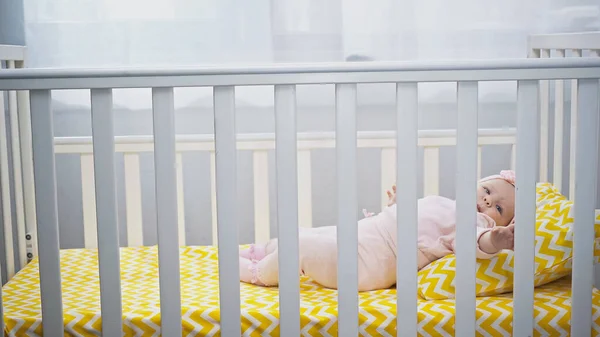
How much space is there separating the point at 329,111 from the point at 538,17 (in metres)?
0.65

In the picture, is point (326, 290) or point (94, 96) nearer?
point (94, 96)

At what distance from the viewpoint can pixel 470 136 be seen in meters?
1.20

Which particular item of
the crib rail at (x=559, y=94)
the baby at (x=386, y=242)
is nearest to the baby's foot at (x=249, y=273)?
the baby at (x=386, y=242)

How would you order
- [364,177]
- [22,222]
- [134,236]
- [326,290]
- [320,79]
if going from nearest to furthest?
1. [320,79]
2. [326,290]
3. [22,222]
4. [134,236]
5. [364,177]

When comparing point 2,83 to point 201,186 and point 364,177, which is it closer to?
point 201,186

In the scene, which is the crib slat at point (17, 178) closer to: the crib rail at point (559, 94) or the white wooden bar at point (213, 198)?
the white wooden bar at point (213, 198)

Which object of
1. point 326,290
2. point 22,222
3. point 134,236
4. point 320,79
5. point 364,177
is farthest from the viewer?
point 364,177

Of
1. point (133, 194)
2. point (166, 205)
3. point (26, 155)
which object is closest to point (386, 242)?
point (166, 205)

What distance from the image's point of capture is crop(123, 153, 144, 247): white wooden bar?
6.57 feet

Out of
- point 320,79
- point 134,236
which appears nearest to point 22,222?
point 134,236

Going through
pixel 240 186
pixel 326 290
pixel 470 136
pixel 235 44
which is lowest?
pixel 326 290

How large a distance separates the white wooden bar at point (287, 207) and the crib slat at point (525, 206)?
14.5 inches

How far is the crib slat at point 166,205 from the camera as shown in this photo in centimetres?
119

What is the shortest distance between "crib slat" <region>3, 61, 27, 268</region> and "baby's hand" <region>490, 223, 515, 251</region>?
121 cm
